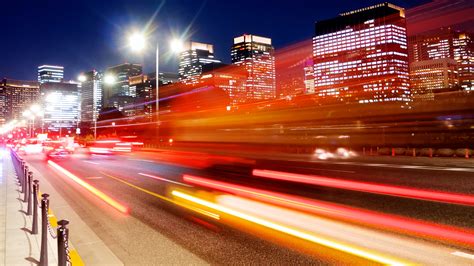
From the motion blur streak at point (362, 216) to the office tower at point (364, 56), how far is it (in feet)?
36.0

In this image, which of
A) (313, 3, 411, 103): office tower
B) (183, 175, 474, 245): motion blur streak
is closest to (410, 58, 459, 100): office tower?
(313, 3, 411, 103): office tower

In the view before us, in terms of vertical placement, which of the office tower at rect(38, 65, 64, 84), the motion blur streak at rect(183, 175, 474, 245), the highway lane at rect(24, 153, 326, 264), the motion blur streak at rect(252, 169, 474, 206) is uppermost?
the office tower at rect(38, 65, 64, 84)

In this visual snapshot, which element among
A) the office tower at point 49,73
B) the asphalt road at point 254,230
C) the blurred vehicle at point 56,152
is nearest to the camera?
the asphalt road at point 254,230

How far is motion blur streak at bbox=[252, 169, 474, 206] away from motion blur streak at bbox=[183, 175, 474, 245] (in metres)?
2.67

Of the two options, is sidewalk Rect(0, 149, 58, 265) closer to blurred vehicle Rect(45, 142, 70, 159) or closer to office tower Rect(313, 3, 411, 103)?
office tower Rect(313, 3, 411, 103)

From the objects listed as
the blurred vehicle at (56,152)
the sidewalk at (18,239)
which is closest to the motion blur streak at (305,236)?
the sidewalk at (18,239)

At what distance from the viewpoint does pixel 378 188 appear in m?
12.4

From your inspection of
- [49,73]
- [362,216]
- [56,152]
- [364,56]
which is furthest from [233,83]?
[49,73]

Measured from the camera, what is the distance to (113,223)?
841 cm

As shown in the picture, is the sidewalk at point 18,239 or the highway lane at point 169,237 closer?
the sidewalk at point 18,239

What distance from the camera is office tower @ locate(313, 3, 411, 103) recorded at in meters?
22.7

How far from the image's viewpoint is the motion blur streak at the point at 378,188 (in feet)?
33.4

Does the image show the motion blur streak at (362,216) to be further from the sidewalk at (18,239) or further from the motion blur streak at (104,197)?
the sidewalk at (18,239)

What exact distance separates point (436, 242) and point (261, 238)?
2.97 m
